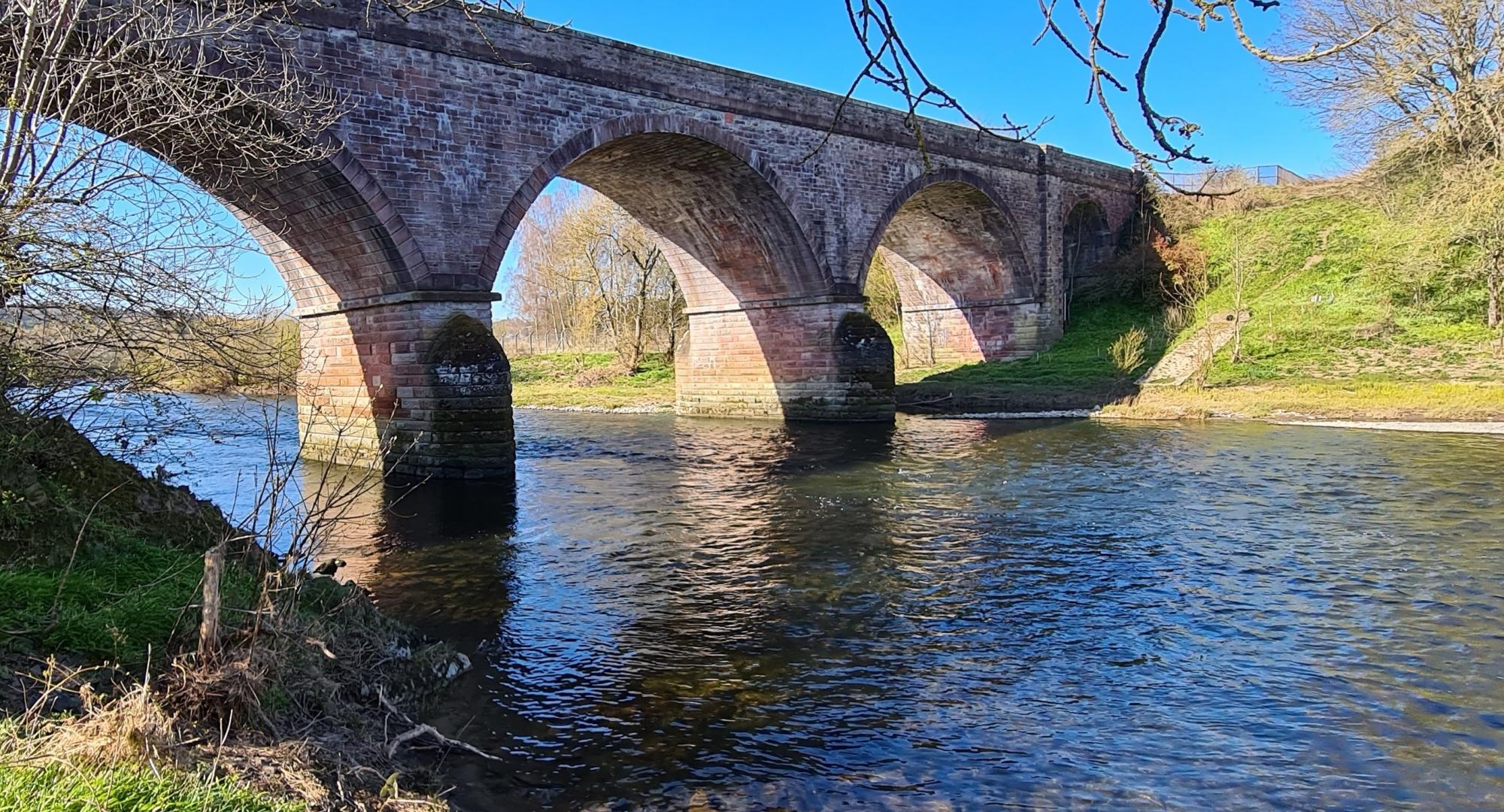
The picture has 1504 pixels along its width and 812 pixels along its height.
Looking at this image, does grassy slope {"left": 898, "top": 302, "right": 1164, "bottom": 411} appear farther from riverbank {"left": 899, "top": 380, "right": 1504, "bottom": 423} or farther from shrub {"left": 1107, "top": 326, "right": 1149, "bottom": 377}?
shrub {"left": 1107, "top": 326, "right": 1149, "bottom": 377}

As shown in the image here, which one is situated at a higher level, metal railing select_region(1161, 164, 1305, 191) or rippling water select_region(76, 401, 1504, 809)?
metal railing select_region(1161, 164, 1305, 191)

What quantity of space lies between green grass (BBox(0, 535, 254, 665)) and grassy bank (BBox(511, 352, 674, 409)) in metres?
21.0

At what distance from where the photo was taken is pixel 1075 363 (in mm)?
27109

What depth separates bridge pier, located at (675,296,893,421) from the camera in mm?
21672

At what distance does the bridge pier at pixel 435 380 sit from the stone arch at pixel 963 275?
14.1 meters

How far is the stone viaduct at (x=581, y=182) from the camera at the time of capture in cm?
1409

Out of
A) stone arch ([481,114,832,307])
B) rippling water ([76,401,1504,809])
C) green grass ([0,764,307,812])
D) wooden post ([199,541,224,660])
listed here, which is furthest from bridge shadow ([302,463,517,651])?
stone arch ([481,114,832,307])

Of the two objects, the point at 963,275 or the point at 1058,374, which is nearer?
the point at 1058,374

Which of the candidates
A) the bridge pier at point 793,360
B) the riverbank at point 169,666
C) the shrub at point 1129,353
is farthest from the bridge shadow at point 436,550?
the shrub at point 1129,353

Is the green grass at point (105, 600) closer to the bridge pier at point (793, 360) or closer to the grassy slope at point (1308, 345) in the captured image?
the bridge pier at point (793, 360)

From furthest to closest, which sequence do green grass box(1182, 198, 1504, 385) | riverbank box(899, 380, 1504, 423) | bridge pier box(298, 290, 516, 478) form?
green grass box(1182, 198, 1504, 385), riverbank box(899, 380, 1504, 423), bridge pier box(298, 290, 516, 478)

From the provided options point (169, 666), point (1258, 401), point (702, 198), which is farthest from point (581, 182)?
point (169, 666)

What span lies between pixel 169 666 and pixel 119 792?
55.2 inches

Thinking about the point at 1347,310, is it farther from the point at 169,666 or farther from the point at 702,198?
the point at 169,666
